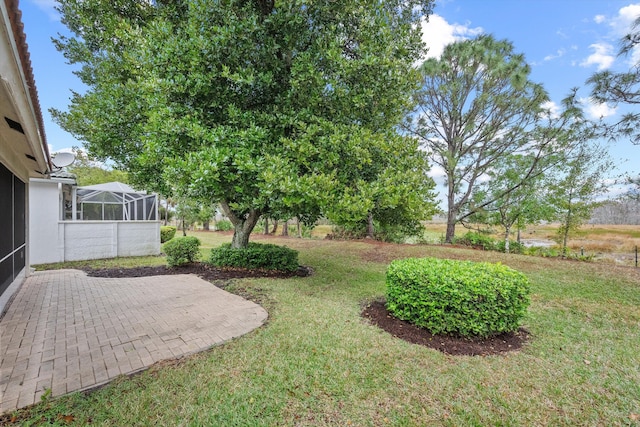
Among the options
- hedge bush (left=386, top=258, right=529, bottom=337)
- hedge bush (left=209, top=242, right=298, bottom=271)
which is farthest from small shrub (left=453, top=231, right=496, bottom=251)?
hedge bush (left=386, top=258, right=529, bottom=337)

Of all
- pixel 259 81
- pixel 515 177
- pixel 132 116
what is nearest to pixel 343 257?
pixel 259 81

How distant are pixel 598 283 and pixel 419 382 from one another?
7.30m

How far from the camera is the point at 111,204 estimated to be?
10.9 metres

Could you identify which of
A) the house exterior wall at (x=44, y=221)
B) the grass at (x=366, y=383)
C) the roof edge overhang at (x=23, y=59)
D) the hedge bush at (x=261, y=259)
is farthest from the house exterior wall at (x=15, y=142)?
the hedge bush at (x=261, y=259)

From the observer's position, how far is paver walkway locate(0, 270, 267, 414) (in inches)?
107

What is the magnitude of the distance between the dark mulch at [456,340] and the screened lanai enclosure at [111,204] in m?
11.1

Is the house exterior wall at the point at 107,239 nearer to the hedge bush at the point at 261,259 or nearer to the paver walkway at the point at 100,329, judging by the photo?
the paver walkway at the point at 100,329

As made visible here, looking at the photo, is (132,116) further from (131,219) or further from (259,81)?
(131,219)

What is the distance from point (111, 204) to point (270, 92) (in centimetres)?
893

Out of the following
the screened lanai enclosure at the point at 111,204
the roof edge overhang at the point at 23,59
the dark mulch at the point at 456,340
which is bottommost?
the dark mulch at the point at 456,340

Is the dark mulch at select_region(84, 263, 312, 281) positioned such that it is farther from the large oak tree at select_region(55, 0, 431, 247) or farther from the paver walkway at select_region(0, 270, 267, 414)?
the large oak tree at select_region(55, 0, 431, 247)

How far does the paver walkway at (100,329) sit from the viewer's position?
2725mm

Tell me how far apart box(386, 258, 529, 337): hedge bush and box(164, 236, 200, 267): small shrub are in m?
6.50

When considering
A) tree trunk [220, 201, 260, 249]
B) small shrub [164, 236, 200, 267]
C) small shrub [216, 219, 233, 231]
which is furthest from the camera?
small shrub [216, 219, 233, 231]
